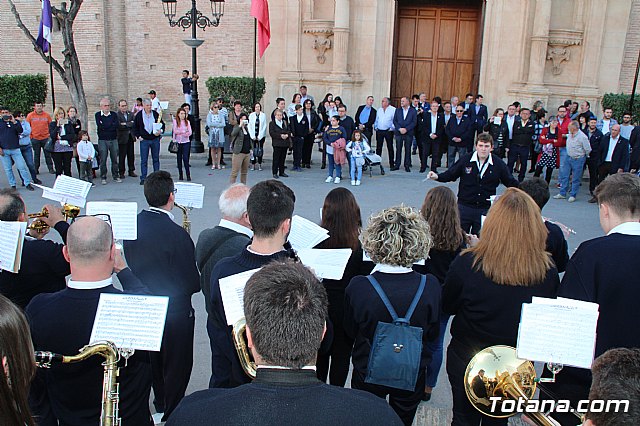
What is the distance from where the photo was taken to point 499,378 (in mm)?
2975

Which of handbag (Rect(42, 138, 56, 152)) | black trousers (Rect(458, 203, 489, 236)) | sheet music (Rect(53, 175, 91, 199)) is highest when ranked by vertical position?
sheet music (Rect(53, 175, 91, 199))

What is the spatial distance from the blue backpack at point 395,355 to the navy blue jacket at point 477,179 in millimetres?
4594

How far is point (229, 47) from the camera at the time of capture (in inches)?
816

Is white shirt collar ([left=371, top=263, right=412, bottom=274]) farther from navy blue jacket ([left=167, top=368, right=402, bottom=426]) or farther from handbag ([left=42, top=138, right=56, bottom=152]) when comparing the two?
handbag ([left=42, top=138, right=56, bottom=152])

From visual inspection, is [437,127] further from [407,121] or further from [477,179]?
[477,179]

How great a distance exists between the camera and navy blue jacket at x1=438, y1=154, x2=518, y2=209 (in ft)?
24.9

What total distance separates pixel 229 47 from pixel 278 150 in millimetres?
8278

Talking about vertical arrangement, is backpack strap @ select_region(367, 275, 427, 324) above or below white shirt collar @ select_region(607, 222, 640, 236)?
below

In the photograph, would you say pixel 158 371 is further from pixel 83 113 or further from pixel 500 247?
pixel 83 113

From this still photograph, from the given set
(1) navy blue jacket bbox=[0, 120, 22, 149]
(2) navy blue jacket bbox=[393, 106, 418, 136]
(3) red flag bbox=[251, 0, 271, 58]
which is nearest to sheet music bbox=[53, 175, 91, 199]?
(1) navy blue jacket bbox=[0, 120, 22, 149]

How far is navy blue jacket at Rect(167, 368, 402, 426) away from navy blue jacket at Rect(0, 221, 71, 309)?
248cm

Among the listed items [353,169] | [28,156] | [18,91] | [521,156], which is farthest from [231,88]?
[521,156]

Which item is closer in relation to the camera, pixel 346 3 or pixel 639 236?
pixel 639 236

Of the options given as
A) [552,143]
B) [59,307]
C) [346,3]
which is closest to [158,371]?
[59,307]
